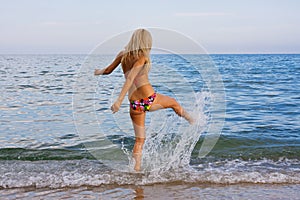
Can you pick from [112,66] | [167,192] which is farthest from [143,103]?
[167,192]

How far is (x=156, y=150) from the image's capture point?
7301 mm

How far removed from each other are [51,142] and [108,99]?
3814 millimetres

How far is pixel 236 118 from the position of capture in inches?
454

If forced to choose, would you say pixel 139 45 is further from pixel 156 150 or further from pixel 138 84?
pixel 156 150

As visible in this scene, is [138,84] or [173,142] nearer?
[138,84]

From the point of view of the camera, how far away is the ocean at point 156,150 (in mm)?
5676

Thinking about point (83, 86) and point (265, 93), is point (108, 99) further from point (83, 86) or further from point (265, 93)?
point (265, 93)

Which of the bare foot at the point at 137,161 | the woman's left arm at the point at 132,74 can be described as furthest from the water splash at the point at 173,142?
the woman's left arm at the point at 132,74

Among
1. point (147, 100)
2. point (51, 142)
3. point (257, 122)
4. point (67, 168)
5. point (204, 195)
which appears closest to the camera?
point (204, 195)

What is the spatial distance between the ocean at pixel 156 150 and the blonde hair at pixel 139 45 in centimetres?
80

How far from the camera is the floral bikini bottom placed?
600 cm

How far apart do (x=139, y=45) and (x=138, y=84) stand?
55cm

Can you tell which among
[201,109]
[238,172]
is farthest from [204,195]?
[201,109]

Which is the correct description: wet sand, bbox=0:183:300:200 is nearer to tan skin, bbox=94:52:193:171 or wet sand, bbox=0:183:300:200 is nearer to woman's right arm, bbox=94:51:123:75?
tan skin, bbox=94:52:193:171
